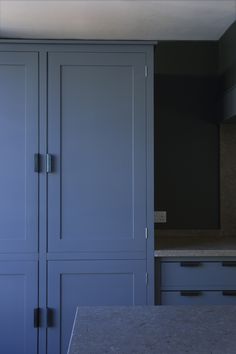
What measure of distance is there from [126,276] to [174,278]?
0.98ft

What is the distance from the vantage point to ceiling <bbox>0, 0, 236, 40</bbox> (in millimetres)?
2357

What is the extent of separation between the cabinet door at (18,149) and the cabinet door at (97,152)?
10 cm

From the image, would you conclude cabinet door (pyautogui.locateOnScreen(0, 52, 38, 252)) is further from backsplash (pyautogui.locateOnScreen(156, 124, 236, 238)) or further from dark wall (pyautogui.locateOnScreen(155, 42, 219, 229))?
backsplash (pyautogui.locateOnScreen(156, 124, 236, 238))

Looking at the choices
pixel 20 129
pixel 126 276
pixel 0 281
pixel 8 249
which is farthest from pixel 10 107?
pixel 126 276

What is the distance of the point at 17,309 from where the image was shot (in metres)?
2.36

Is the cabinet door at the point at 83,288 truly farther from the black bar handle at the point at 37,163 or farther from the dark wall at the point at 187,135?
the dark wall at the point at 187,135

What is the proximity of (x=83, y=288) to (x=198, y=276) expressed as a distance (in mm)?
709

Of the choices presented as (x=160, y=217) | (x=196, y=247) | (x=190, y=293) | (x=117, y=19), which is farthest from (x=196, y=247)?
(x=117, y=19)

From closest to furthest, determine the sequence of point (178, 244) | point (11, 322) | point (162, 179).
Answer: point (11, 322) < point (178, 244) < point (162, 179)

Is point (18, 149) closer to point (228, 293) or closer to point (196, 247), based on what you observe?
point (196, 247)

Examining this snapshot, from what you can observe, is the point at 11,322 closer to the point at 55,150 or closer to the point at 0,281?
the point at 0,281

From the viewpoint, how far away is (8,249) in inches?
92.9

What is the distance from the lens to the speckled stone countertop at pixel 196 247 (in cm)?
239

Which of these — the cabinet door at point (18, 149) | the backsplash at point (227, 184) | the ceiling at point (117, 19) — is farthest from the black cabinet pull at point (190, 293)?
the ceiling at point (117, 19)
